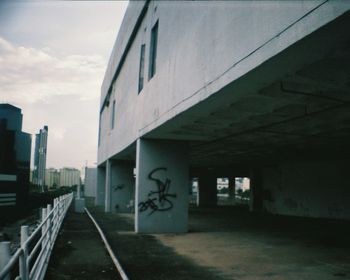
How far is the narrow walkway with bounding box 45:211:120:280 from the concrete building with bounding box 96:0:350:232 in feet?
8.59

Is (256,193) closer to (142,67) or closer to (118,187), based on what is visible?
(118,187)

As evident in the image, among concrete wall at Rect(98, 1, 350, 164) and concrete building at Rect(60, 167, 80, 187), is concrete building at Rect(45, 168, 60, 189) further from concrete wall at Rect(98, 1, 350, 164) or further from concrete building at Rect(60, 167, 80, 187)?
concrete wall at Rect(98, 1, 350, 164)

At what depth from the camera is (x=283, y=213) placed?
24.1m

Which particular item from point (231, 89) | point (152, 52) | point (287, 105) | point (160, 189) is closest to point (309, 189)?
point (160, 189)

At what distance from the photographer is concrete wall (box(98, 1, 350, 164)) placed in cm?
458

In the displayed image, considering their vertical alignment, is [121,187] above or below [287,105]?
below

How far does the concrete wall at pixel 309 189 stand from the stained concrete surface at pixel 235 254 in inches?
258

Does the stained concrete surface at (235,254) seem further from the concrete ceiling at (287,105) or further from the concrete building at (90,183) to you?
the concrete building at (90,183)

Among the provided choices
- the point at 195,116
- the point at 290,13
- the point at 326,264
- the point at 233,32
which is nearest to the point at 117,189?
the point at 195,116

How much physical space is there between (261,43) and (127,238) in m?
9.02

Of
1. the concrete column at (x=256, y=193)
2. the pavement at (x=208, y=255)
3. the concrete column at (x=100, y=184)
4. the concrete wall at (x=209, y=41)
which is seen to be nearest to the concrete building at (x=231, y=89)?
the concrete wall at (x=209, y=41)

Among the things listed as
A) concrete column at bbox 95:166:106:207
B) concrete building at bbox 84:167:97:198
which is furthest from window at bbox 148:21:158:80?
concrete building at bbox 84:167:97:198

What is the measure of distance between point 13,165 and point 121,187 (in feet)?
88.1

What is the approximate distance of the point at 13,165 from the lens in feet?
149
